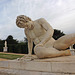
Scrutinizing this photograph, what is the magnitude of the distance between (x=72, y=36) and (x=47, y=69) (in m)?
1.14

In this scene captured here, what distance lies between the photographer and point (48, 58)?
9.98 feet

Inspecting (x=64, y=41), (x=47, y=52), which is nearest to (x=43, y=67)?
(x=47, y=52)

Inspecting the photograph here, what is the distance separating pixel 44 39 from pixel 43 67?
865mm

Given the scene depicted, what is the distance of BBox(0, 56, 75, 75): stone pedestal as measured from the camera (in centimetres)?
251

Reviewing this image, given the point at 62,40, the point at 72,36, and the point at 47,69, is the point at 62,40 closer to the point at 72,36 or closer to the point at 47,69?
the point at 72,36

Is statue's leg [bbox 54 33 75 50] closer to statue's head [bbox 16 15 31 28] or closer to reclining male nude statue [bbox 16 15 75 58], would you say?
reclining male nude statue [bbox 16 15 75 58]

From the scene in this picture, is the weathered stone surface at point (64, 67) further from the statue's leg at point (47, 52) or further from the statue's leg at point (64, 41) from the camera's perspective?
the statue's leg at point (64, 41)

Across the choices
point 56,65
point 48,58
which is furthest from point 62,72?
point 48,58

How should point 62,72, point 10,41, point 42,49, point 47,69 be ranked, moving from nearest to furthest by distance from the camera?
point 62,72, point 47,69, point 42,49, point 10,41

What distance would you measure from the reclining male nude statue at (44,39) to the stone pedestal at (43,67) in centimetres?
22

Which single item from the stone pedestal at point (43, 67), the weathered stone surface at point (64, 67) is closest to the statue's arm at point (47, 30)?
the stone pedestal at point (43, 67)

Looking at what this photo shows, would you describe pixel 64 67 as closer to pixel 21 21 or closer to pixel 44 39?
pixel 44 39

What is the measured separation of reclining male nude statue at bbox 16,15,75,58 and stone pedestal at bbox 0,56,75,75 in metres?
0.22

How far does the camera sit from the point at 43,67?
9.29 ft
